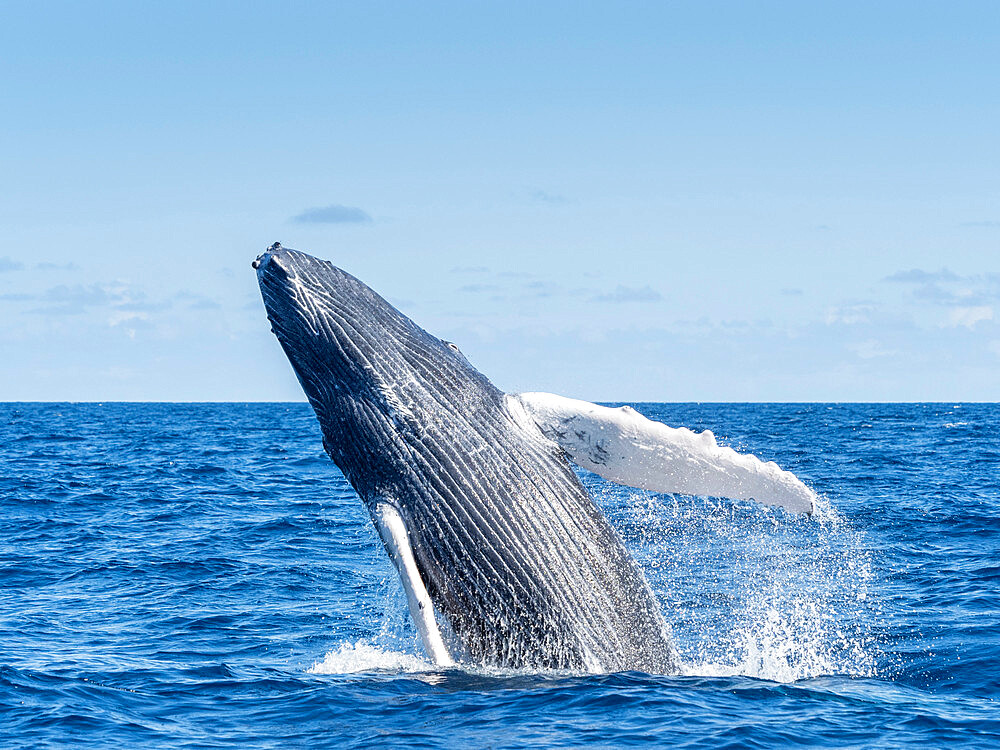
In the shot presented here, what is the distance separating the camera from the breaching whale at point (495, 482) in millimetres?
9086

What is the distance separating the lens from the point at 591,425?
934 cm

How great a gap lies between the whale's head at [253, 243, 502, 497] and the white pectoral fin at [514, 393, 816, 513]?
2.63 feet

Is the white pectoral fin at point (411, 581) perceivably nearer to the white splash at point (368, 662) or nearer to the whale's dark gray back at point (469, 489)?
the whale's dark gray back at point (469, 489)

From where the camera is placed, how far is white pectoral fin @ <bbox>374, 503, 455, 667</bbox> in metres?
8.59

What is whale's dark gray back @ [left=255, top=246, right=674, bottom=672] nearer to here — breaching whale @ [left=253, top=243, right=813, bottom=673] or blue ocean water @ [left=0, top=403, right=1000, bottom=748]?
breaching whale @ [left=253, top=243, right=813, bottom=673]

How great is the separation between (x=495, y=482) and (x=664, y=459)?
1384mm

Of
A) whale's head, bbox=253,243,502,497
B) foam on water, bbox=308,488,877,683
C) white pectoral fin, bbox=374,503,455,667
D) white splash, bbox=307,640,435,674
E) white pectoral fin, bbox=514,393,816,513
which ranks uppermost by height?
whale's head, bbox=253,243,502,497

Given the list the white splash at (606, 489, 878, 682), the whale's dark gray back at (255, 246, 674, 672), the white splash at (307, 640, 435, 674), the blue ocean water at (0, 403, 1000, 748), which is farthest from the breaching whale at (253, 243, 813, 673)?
the white splash at (307, 640, 435, 674)

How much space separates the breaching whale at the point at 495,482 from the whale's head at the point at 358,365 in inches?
0.5

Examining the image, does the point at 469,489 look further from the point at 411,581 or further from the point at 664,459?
the point at 664,459

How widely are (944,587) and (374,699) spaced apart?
29.3ft

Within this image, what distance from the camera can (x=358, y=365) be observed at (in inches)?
375

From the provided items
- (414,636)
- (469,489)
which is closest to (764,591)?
(414,636)

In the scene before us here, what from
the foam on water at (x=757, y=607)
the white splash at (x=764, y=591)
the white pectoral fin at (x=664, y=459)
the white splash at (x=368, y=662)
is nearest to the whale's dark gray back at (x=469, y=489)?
the white pectoral fin at (x=664, y=459)
